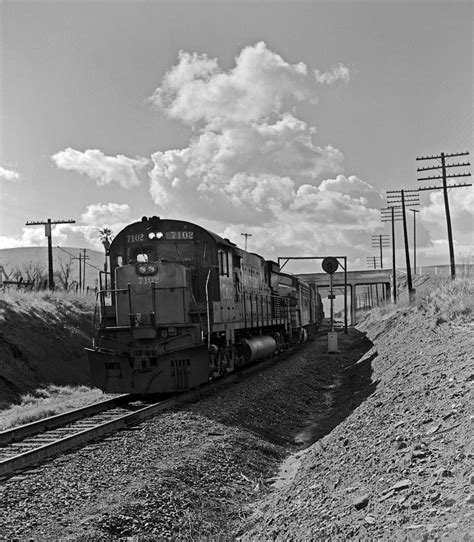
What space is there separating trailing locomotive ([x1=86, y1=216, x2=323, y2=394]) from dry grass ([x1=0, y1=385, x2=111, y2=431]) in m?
1.06

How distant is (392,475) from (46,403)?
11.6m

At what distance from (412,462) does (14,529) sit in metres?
3.72

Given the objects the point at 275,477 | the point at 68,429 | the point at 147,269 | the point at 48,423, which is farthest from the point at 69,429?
the point at 147,269

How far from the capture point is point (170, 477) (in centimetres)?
661

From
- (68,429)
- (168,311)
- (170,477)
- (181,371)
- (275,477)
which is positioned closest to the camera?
(170,477)

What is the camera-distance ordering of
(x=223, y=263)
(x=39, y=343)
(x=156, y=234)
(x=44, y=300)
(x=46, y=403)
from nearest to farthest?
(x=156, y=234) → (x=223, y=263) → (x=46, y=403) → (x=39, y=343) → (x=44, y=300)

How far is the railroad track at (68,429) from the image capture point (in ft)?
24.7

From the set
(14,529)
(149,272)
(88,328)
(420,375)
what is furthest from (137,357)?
(88,328)

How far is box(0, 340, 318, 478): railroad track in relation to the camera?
753 cm

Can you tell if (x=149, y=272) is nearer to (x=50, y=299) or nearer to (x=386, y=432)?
(x=386, y=432)

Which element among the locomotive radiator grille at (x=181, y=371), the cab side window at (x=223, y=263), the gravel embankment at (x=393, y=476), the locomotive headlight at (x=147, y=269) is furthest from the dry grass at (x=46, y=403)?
the gravel embankment at (x=393, y=476)

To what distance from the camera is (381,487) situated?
5.04 meters

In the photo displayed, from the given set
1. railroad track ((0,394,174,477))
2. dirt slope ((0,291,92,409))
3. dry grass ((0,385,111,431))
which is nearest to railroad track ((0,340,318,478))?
railroad track ((0,394,174,477))

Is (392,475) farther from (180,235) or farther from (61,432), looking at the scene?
(180,235)
